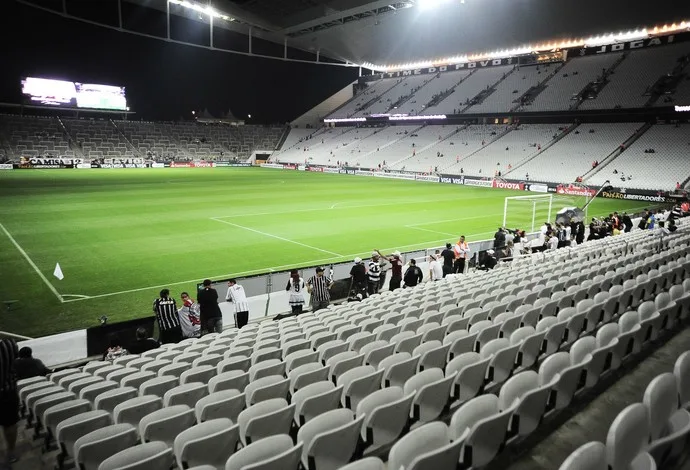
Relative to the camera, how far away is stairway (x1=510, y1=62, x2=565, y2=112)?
59188mm

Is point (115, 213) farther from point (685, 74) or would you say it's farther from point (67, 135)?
point (685, 74)

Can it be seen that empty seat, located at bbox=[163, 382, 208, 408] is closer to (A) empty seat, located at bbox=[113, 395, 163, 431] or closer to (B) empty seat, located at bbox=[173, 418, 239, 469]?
(A) empty seat, located at bbox=[113, 395, 163, 431]

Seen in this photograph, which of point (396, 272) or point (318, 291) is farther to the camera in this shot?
point (396, 272)

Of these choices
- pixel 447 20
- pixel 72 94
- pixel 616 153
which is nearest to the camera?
pixel 616 153

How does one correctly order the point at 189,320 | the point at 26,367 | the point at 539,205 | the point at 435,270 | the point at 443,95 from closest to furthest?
the point at 26,367
the point at 189,320
the point at 435,270
the point at 539,205
the point at 443,95

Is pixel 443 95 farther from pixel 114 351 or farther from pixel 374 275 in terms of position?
pixel 114 351

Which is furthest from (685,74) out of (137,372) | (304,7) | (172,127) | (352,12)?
(172,127)

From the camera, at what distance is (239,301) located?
1082cm

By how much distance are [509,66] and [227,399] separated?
244 ft

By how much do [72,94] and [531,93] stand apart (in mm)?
60146

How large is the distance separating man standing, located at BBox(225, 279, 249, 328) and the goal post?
16.3 metres

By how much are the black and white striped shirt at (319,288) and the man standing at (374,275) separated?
157 cm

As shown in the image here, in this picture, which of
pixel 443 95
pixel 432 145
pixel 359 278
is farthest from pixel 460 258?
pixel 443 95

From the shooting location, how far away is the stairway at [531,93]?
5919 centimetres
